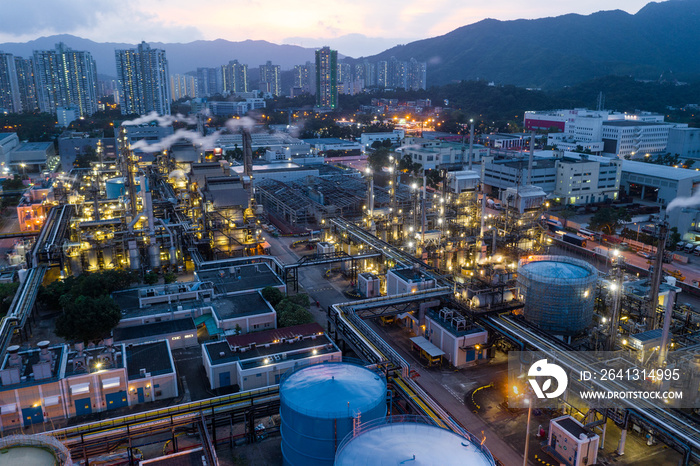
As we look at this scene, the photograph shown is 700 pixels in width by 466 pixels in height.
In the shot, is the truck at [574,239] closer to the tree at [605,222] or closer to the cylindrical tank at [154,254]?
the tree at [605,222]

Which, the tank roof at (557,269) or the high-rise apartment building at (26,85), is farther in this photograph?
the high-rise apartment building at (26,85)

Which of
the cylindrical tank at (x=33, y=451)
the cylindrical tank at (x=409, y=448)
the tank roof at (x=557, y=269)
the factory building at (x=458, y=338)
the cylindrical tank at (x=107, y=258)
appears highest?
the tank roof at (x=557, y=269)

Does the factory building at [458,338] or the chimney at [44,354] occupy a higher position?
the chimney at [44,354]

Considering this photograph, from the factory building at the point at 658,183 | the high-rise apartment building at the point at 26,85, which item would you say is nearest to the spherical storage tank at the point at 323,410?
the factory building at the point at 658,183

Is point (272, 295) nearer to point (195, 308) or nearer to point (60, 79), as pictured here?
point (195, 308)

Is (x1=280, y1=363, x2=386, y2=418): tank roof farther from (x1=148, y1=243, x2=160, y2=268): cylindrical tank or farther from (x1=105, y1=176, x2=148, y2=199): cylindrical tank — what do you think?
(x1=105, y1=176, x2=148, y2=199): cylindrical tank

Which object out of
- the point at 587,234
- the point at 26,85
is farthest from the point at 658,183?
the point at 26,85
